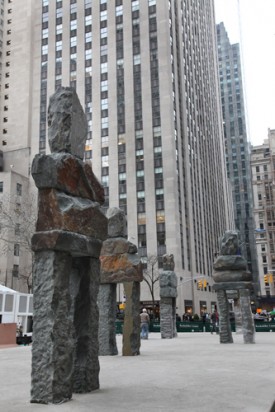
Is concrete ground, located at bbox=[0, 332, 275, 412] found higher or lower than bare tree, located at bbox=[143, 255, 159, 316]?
lower

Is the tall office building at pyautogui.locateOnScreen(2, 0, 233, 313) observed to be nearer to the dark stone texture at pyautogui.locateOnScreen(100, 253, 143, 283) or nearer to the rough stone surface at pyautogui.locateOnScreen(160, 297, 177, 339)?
the rough stone surface at pyautogui.locateOnScreen(160, 297, 177, 339)

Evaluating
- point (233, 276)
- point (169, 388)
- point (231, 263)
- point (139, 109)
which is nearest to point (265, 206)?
point (139, 109)

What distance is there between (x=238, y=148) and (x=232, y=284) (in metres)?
137

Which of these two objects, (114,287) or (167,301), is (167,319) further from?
(114,287)

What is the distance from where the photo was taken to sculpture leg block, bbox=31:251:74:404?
7426 millimetres

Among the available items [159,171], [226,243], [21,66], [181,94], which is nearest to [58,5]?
[21,66]

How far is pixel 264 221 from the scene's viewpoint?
326 feet

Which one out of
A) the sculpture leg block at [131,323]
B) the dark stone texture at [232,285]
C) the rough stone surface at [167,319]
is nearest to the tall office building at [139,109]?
the rough stone surface at [167,319]

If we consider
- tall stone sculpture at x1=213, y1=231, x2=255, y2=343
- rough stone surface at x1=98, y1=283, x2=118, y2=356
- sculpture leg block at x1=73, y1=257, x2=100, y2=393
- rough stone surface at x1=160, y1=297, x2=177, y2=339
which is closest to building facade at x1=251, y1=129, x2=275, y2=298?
rough stone surface at x1=160, y1=297, x2=177, y2=339

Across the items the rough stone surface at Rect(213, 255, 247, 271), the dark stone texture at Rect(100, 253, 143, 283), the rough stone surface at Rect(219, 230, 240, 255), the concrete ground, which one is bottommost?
the concrete ground

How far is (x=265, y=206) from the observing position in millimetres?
97875

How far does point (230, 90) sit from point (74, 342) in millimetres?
163625

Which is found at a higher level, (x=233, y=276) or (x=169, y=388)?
(x=233, y=276)

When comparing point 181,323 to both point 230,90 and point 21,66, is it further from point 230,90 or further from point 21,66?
point 230,90
